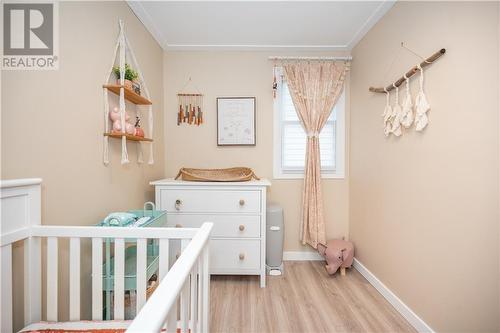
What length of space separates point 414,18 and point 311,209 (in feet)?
5.78

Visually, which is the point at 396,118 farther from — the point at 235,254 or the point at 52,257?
the point at 52,257

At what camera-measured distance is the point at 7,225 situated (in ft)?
2.98

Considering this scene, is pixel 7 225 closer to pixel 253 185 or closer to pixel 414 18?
pixel 253 185

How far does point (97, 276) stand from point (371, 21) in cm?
269

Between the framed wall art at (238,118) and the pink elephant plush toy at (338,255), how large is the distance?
1354 mm

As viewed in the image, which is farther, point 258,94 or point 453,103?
point 258,94

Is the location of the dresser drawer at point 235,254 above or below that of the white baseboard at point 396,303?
above

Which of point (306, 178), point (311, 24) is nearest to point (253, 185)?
point (306, 178)

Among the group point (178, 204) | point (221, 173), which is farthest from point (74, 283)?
point (221, 173)

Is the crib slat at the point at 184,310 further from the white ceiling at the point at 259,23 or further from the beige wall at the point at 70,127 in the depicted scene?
the white ceiling at the point at 259,23

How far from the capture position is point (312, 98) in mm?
2471

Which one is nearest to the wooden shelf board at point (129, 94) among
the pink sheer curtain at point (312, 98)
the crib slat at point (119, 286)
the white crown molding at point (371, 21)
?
the crib slat at point (119, 286)

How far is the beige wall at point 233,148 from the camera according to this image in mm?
2539

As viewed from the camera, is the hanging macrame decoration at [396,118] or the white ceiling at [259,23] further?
the white ceiling at [259,23]
